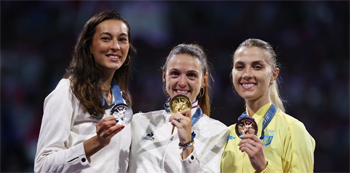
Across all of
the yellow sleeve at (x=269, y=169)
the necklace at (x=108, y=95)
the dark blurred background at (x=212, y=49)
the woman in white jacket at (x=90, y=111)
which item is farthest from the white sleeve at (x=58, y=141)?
the dark blurred background at (x=212, y=49)

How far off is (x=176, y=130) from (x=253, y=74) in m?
0.75

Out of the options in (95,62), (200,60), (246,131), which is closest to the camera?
(246,131)

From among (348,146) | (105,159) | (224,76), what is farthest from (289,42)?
(105,159)

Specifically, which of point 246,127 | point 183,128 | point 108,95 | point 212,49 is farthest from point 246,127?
point 212,49

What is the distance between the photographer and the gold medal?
2.65 metres

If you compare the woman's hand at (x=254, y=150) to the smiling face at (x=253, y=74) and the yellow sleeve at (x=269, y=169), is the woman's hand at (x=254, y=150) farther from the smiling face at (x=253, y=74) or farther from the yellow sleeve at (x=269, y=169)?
the smiling face at (x=253, y=74)

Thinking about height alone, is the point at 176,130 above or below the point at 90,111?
below

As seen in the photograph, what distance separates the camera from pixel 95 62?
2.90 meters

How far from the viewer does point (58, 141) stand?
8.25ft

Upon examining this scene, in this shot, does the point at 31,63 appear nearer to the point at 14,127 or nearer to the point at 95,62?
the point at 14,127

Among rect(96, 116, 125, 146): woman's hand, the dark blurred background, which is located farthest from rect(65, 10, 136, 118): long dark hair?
the dark blurred background

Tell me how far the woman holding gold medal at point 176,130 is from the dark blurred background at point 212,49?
9.16ft

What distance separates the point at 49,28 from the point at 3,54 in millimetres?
848

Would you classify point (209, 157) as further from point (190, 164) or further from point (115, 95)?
point (115, 95)
